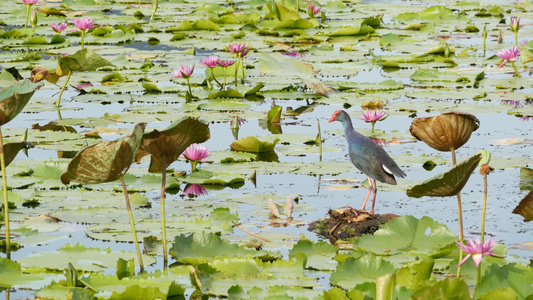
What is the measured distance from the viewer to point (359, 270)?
2.78 meters

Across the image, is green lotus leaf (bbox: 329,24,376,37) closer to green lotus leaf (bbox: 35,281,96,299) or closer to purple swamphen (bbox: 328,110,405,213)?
purple swamphen (bbox: 328,110,405,213)

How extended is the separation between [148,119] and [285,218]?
225 centimetres

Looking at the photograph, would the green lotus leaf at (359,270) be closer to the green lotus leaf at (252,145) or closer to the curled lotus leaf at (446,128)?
the curled lotus leaf at (446,128)

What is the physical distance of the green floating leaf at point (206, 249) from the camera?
9.89ft

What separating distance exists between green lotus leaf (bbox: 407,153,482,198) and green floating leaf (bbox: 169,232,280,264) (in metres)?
0.64

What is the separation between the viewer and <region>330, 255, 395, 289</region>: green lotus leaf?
275 centimetres

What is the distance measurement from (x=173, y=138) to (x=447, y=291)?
1126mm

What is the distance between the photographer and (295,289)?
2715 millimetres

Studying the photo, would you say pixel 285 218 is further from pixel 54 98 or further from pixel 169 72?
pixel 169 72

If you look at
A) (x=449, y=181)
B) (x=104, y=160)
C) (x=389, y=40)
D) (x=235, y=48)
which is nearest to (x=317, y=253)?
(x=449, y=181)

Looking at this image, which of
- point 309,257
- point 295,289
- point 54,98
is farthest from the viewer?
point 54,98

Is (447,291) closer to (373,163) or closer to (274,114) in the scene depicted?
(373,163)

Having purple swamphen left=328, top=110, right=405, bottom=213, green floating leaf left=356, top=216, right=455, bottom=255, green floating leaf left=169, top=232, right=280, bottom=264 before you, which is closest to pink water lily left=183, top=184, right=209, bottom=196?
purple swamphen left=328, top=110, right=405, bottom=213

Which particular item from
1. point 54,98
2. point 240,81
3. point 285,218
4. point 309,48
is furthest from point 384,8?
point 285,218
